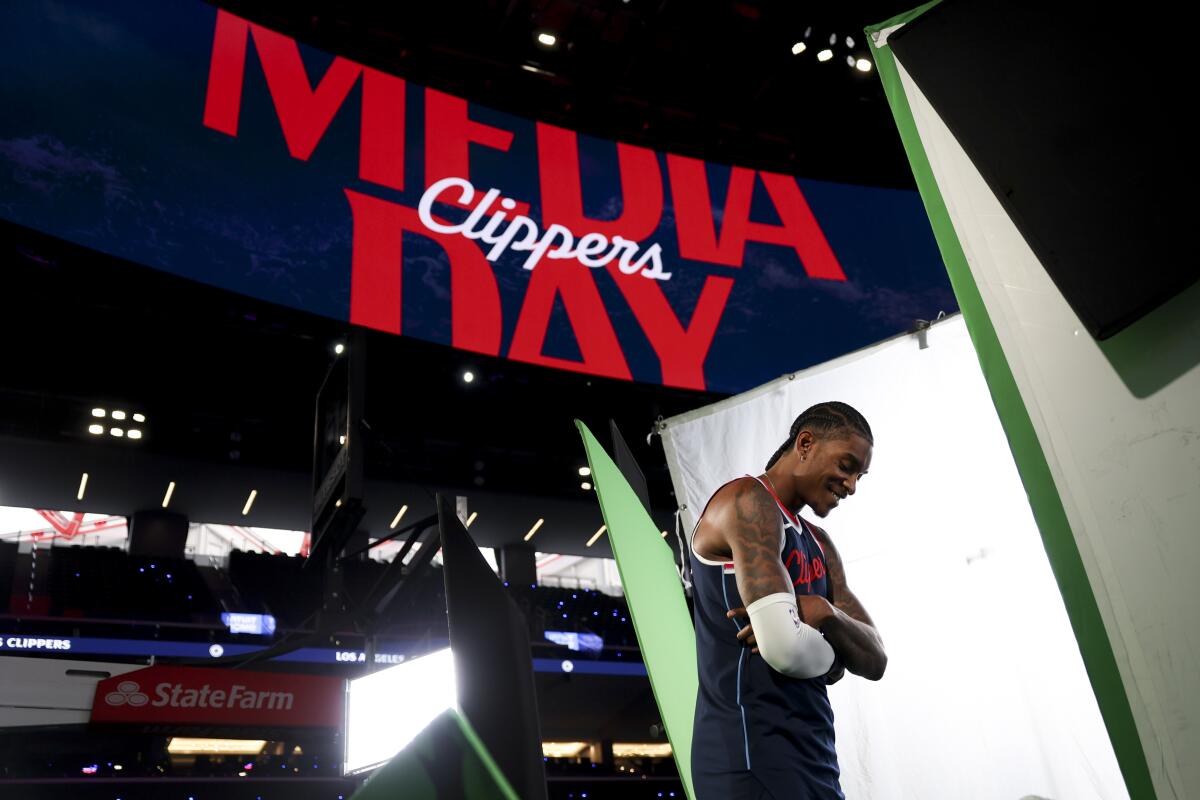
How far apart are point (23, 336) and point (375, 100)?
7764 millimetres

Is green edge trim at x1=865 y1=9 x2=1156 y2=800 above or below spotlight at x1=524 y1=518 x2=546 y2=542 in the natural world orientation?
below

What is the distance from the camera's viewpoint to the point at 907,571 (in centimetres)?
305

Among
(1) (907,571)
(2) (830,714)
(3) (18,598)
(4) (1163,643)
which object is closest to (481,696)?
(4) (1163,643)

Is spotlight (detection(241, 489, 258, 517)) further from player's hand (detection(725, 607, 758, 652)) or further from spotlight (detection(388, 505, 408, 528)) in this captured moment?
player's hand (detection(725, 607, 758, 652))

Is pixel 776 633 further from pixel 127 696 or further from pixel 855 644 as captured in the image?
pixel 127 696

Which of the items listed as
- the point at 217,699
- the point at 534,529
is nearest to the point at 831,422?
the point at 217,699

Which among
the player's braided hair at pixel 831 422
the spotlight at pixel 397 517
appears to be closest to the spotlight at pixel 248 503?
the spotlight at pixel 397 517

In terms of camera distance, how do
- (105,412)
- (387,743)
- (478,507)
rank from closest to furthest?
(387,743) < (105,412) < (478,507)

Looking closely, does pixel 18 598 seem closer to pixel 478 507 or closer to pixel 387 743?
pixel 478 507

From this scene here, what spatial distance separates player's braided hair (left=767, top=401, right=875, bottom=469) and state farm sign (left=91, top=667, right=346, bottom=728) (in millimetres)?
7744

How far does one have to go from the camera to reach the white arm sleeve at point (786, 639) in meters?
1.75

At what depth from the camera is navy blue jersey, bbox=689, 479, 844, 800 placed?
1.74 m

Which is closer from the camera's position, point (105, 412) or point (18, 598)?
point (18, 598)

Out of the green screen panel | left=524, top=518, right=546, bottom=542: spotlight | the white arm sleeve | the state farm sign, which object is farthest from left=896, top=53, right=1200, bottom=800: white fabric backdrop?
left=524, top=518, right=546, bottom=542: spotlight
